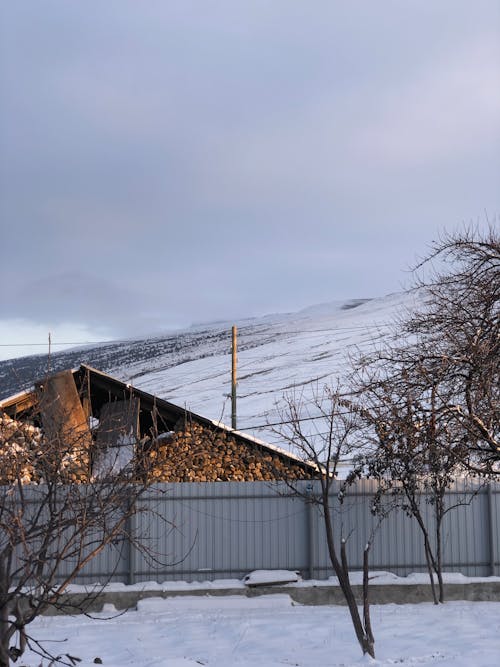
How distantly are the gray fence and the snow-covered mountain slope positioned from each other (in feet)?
78.1

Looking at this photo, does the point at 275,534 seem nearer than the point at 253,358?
Yes

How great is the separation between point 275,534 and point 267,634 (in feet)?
11.9

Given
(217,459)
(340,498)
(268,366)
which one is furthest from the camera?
(268,366)

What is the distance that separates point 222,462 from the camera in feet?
62.2

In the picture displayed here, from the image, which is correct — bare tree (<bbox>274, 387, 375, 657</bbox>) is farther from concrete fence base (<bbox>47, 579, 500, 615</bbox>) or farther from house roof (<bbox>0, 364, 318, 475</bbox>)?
house roof (<bbox>0, 364, 318, 475</bbox>)

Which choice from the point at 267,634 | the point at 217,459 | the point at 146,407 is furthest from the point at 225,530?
the point at 146,407

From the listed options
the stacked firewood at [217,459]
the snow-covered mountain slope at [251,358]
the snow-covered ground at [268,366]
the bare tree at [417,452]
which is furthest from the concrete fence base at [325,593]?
the snow-covered ground at [268,366]

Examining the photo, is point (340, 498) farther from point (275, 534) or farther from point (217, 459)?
point (217, 459)

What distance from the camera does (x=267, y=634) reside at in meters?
12.4

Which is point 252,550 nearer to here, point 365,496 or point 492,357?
point 365,496

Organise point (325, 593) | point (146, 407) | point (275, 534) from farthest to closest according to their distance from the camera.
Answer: point (146, 407)
point (275, 534)
point (325, 593)

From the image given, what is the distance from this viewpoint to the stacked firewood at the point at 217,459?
18.6 metres

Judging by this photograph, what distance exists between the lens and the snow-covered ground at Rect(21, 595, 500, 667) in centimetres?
1061

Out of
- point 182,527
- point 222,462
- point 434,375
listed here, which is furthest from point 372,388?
point 222,462
